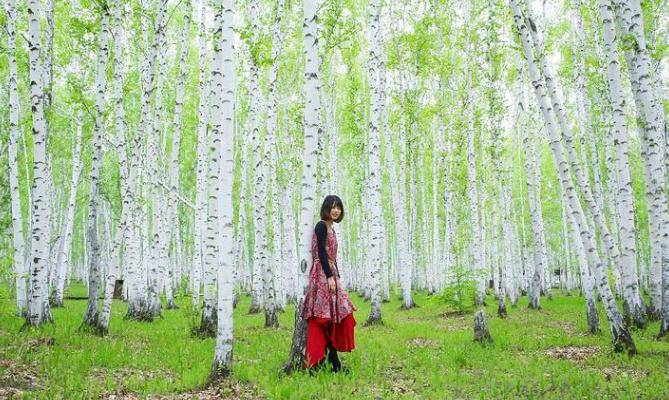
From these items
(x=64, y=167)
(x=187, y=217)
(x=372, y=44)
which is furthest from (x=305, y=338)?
(x=64, y=167)

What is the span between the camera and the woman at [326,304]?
6445 millimetres

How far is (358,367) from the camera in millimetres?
7121

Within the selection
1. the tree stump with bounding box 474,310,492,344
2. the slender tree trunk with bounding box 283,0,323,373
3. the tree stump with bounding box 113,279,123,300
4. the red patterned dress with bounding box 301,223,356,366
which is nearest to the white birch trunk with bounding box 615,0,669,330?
the tree stump with bounding box 474,310,492,344

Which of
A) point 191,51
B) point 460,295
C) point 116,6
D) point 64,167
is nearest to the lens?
point 116,6

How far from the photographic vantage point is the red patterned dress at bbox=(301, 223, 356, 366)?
6.44 m

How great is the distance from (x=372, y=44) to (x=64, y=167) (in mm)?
25628

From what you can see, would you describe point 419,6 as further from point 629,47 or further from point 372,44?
point 629,47

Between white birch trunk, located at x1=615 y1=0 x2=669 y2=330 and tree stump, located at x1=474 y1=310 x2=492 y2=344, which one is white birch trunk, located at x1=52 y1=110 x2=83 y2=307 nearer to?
tree stump, located at x1=474 y1=310 x2=492 y2=344

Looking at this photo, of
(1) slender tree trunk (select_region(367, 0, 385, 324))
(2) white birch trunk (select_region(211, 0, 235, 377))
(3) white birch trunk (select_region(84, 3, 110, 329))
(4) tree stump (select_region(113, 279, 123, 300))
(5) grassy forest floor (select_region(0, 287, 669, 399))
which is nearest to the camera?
(5) grassy forest floor (select_region(0, 287, 669, 399))

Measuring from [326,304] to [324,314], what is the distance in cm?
14

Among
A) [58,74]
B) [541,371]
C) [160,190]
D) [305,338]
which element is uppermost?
[58,74]

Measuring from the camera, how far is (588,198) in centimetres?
762

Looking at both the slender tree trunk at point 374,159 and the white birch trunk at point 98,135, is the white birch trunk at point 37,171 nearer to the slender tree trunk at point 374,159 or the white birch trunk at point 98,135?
the white birch trunk at point 98,135

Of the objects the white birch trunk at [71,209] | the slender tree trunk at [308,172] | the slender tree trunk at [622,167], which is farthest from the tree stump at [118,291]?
the slender tree trunk at [622,167]
